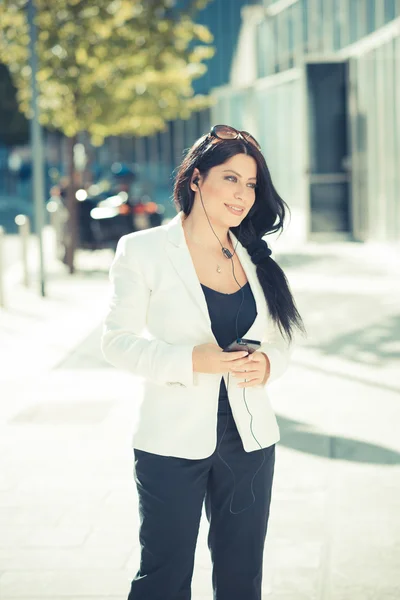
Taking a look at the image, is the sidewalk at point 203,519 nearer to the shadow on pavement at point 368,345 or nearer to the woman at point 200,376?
the shadow on pavement at point 368,345

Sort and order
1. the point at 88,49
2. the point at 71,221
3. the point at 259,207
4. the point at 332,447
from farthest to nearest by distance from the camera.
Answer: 1. the point at 71,221
2. the point at 88,49
3. the point at 332,447
4. the point at 259,207

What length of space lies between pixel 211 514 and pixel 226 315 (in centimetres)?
63

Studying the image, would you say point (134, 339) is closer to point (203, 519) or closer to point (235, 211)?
point (235, 211)

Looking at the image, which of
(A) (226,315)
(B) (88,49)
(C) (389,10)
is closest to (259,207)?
(A) (226,315)

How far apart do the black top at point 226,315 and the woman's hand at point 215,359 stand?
14 centimetres

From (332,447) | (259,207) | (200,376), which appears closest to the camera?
(200,376)

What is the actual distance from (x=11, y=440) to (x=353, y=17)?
57.4ft

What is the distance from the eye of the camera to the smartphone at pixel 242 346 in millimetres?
3117

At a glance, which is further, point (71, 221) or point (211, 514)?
point (71, 221)

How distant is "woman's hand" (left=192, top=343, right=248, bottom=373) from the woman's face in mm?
446

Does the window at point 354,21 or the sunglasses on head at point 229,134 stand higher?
the window at point 354,21

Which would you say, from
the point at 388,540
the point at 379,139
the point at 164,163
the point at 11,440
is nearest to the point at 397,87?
the point at 379,139

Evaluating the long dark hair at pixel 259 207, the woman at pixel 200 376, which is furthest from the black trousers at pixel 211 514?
the long dark hair at pixel 259 207

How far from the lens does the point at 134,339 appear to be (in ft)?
10.5
